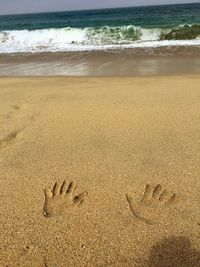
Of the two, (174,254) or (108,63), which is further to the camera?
(108,63)

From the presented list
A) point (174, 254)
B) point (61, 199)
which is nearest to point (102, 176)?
point (61, 199)

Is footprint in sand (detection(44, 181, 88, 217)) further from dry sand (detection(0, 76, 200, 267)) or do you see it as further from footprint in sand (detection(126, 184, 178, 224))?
footprint in sand (detection(126, 184, 178, 224))

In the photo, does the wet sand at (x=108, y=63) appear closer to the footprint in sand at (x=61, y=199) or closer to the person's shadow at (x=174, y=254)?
the footprint in sand at (x=61, y=199)

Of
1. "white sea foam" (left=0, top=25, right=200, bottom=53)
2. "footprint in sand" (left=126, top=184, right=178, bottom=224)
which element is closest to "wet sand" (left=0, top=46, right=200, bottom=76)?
"footprint in sand" (left=126, top=184, right=178, bottom=224)

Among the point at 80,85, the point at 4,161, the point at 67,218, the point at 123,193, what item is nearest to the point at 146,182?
the point at 123,193

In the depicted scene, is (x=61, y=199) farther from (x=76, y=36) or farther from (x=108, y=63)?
(x=76, y=36)

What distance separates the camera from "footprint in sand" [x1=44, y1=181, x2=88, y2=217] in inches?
96.8

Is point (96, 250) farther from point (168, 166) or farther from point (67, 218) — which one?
point (168, 166)

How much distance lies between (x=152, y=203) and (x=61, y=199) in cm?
62

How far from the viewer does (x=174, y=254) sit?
2066 millimetres

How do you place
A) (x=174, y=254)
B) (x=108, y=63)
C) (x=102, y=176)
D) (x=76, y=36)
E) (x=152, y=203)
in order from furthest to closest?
(x=76, y=36)
(x=108, y=63)
(x=102, y=176)
(x=152, y=203)
(x=174, y=254)

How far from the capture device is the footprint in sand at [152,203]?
2366 mm

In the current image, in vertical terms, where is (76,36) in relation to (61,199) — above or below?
below

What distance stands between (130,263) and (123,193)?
0.66m
